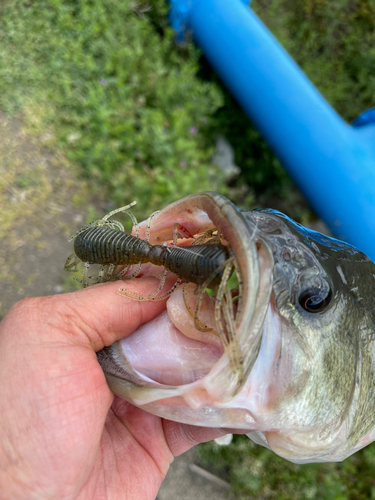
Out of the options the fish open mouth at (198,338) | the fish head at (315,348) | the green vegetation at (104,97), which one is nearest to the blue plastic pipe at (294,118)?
the green vegetation at (104,97)

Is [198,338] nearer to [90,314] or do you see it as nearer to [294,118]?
[90,314]

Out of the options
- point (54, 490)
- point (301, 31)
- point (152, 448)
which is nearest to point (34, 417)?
point (54, 490)

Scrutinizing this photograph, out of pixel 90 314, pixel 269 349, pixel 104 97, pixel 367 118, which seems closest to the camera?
pixel 269 349

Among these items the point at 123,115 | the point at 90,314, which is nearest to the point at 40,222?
the point at 123,115

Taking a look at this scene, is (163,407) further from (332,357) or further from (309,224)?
(309,224)

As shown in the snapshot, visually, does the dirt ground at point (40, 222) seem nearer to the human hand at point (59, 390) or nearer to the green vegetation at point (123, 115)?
the green vegetation at point (123, 115)

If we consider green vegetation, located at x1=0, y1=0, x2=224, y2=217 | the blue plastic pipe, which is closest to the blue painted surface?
the blue plastic pipe
